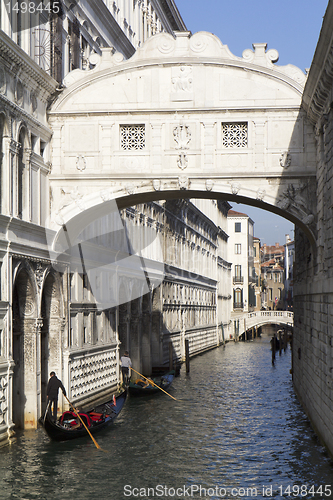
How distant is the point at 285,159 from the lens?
13961mm

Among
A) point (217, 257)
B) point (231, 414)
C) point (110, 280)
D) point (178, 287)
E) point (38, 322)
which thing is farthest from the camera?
point (217, 257)

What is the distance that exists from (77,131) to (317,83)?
5409mm

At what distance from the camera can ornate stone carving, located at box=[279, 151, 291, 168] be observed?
45.8 feet

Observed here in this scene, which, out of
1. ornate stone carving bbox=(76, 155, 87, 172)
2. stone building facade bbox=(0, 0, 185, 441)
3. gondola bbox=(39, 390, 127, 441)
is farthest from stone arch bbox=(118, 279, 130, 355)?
ornate stone carving bbox=(76, 155, 87, 172)

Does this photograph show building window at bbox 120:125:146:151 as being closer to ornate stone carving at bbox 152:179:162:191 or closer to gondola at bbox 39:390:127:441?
ornate stone carving at bbox 152:179:162:191

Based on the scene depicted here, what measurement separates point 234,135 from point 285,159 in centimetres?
120

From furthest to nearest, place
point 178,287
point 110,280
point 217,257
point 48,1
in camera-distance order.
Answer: point 217,257 < point 178,287 < point 110,280 < point 48,1

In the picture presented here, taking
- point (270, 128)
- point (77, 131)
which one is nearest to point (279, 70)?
point (270, 128)

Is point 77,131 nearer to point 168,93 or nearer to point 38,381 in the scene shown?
point 168,93

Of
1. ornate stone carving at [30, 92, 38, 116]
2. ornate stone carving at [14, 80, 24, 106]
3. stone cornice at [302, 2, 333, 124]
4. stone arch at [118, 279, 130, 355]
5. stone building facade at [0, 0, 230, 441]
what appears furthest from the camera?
stone arch at [118, 279, 130, 355]

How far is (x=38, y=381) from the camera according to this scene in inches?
541

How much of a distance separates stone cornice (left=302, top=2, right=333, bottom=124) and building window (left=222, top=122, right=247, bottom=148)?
1.37 meters

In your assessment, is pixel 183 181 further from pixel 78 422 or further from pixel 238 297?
pixel 238 297

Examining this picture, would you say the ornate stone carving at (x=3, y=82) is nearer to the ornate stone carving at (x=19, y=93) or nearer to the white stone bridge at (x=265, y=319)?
the ornate stone carving at (x=19, y=93)
